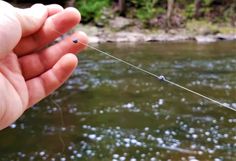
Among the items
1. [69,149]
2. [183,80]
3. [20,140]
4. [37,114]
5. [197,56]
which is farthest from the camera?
[197,56]

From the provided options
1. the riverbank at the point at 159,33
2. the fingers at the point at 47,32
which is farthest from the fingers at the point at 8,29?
the riverbank at the point at 159,33

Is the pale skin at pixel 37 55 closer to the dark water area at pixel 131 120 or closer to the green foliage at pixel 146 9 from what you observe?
the dark water area at pixel 131 120

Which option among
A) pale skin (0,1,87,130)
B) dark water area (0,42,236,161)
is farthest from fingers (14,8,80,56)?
dark water area (0,42,236,161)

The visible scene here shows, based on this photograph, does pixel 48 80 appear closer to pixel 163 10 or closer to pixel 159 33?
pixel 159 33

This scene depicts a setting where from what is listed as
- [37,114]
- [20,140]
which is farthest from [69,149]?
[37,114]

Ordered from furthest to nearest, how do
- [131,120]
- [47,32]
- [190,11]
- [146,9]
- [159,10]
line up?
[159,10]
[190,11]
[146,9]
[131,120]
[47,32]

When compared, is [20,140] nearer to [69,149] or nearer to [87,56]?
[69,149]

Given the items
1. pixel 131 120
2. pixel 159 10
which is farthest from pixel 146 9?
pixel 131 120
